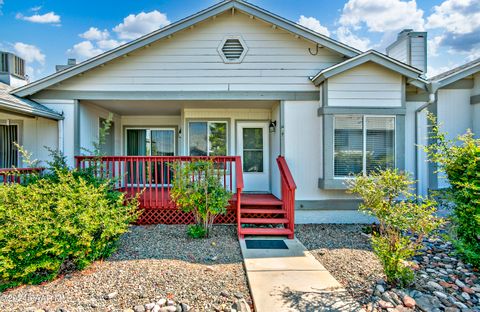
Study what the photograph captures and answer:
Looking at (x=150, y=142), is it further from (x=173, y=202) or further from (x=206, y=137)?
(x=173, y=202)

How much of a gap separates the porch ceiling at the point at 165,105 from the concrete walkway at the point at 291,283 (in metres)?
4.21

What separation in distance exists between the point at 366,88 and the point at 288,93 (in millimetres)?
1866

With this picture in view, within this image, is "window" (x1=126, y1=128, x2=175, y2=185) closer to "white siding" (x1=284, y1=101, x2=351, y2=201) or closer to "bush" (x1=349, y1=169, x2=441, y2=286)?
"white siding" (x1=284, y1=101, x2=351, y2=201)

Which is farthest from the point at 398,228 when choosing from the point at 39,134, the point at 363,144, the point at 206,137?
the point at 39,134

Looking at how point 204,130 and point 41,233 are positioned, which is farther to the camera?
point 204,130

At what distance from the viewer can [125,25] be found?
1159cm

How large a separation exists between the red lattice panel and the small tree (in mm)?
803

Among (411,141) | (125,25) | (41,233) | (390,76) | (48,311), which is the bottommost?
(48,311)

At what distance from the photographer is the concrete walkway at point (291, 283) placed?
311cm

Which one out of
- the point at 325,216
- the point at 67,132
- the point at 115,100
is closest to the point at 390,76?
the point at 325,216

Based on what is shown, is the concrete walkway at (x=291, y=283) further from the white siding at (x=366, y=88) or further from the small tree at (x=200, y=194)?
the white siding at (x=366, y=88)

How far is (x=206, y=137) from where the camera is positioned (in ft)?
27.1

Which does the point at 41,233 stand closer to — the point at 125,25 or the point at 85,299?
the point at 85,299

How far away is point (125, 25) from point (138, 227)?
965cm
